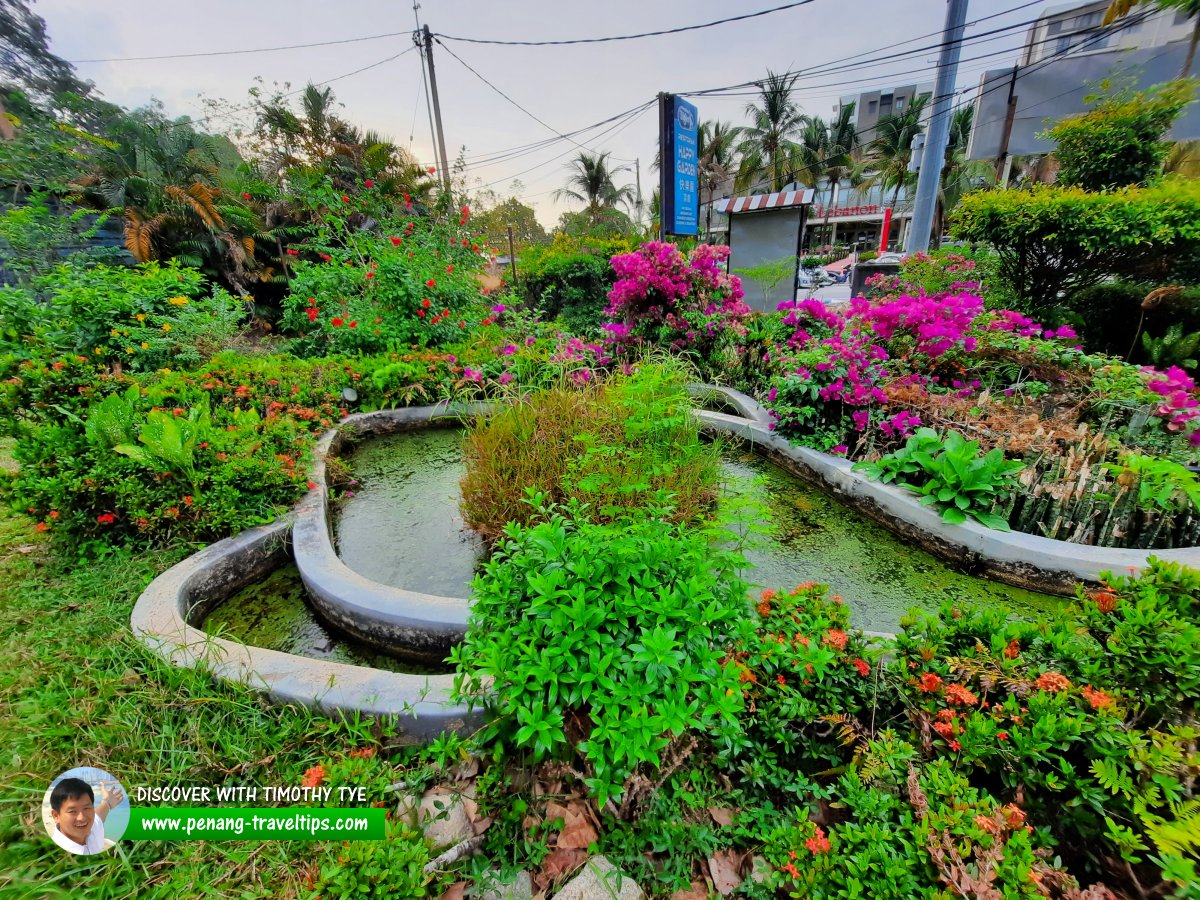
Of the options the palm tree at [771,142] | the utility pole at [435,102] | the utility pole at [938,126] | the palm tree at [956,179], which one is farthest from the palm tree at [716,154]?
the utility pole at [938,126]

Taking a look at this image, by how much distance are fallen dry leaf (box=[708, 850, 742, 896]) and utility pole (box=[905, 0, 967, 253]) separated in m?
6.89

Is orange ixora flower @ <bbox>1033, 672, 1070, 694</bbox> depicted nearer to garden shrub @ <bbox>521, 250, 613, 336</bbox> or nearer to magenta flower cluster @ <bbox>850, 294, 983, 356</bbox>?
magenta flower cluster @ <bbox>850, 294, 983, 356</bbox>

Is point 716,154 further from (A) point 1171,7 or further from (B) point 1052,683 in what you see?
(B) point 1052,683

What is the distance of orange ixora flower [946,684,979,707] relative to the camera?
1.20 m

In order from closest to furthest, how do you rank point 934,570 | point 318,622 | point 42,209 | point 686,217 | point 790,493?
point 318,622
point 934,570
point 790,493
point 42,209
point 686,217

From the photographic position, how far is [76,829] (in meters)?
1.15

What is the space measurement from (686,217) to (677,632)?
6538 millimetres

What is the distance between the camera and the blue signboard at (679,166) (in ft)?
19.0

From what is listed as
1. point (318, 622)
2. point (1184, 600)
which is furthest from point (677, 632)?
point (318, 622)

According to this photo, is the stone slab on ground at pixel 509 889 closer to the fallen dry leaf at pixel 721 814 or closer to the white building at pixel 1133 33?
the fallen dry leaf at pixel 721 814

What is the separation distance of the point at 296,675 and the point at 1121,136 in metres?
8.37

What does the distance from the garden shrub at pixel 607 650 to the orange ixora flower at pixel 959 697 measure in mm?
542

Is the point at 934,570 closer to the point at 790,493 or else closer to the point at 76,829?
the point at 790,493

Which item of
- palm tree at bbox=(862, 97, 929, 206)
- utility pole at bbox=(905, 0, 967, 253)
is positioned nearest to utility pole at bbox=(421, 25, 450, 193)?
utility pole at bbox=(905, 0, 967, 253)
